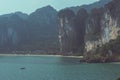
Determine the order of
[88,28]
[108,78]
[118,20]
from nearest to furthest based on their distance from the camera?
[108,78], [118,20], [88,28]

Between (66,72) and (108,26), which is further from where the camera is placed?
(108,26)

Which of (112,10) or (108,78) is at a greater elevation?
(112,10)

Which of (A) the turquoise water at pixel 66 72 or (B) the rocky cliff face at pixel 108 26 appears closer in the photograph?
(A) the turquoise water at pixel 66 72

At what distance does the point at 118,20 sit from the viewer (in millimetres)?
155000

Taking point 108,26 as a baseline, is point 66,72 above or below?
below

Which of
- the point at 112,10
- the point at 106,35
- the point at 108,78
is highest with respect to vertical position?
the point at 112,10

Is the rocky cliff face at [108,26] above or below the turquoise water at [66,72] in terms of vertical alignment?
above

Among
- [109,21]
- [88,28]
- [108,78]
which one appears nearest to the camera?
[108,78]

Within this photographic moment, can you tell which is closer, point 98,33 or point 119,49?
point 119,49

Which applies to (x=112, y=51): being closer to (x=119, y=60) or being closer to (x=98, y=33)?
(x=119, y=60)

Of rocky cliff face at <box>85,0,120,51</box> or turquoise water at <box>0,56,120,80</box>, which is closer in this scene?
turquoise water at <box>0,56,120,80</box>

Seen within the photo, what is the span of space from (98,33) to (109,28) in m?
20.0

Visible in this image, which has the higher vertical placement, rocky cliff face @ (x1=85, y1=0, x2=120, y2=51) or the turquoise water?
rocky cliff face @ (x1=85, y1=0, x2=120, y2=51)

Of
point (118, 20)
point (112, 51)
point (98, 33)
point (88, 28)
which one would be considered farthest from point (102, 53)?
point (88, 28)
